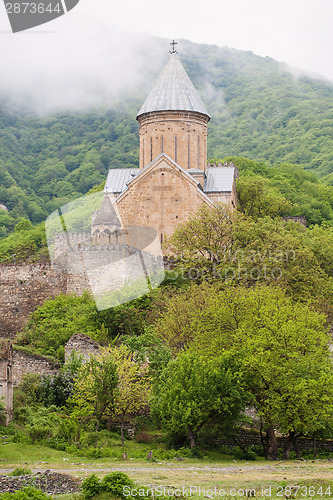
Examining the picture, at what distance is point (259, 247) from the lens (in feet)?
103

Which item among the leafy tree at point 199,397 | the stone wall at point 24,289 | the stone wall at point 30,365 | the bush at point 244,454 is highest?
the stone wall at point 24,289

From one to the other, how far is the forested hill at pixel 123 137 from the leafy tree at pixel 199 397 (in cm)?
4417

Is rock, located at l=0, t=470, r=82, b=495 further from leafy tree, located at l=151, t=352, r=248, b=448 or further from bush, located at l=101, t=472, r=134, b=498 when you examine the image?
leafy tree, located at l=151, t=352, r=248, b=448

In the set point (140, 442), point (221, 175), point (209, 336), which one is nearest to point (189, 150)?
point (221, 175)

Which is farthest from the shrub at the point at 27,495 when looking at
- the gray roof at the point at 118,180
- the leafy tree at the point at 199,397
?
the gray roof at the point at 118,180

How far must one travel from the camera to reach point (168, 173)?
36.9m

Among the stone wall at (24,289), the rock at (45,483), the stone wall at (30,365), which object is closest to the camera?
the rock at (45,483)

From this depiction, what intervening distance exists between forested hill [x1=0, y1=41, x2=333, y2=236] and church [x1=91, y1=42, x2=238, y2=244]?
26153mm

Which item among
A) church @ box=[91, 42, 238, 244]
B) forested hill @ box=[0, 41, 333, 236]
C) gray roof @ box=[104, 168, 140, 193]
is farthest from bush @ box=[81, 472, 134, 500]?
forested hill @ box=[0, 41, 333, 236]

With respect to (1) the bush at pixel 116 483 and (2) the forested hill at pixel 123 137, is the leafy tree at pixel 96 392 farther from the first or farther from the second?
(2) the forested hill at pixel 123 137

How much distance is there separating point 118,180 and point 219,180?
16.8 ft

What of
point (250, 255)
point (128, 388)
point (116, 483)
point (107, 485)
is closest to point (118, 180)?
point (250, 255)

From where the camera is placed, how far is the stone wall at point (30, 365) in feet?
83.6

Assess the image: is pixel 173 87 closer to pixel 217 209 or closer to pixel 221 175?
pixel 221 175
